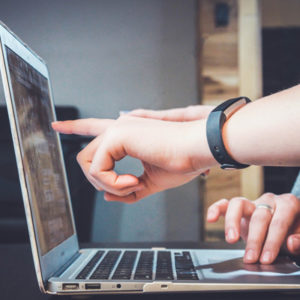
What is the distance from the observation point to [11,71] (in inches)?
24.2

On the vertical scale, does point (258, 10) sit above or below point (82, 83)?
above

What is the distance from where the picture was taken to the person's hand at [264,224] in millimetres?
644

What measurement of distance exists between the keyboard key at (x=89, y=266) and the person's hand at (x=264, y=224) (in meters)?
0.23

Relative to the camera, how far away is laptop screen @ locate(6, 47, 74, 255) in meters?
0.60

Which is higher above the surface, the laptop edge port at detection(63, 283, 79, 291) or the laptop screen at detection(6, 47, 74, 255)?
the laptop screen at detection(6, 47, 74, 255)

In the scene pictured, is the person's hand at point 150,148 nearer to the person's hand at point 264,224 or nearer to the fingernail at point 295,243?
the person's hand at point 264,224

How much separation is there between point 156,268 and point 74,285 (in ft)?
0.50

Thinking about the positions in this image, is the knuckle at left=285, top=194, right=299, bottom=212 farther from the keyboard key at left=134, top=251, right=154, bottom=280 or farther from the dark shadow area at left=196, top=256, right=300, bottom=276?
the keyboard key at left=134, top=251, right=154, bottom=280

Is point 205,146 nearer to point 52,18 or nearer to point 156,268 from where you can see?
point 156,268

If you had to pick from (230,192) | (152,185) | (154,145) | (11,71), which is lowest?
(230,192)

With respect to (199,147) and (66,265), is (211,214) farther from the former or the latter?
(66,265)

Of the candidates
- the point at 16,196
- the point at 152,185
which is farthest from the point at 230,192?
the point at 152,185

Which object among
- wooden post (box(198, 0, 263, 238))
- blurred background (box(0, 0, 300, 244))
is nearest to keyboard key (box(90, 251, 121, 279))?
blurred background (box(0, 0, 300, 244))

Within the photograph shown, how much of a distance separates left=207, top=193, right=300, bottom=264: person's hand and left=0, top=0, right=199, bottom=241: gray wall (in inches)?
62.3
